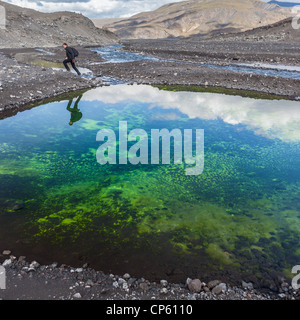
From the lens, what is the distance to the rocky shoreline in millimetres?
4074

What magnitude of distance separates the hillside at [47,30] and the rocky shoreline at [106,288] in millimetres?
47357

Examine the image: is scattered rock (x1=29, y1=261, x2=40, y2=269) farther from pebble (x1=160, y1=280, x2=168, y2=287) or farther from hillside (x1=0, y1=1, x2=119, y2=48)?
hillside (x1=0, y1=1, x2=119, y2=48)

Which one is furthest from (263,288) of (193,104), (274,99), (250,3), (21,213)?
(250,3)

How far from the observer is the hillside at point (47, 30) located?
4721cm

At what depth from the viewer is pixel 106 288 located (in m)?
4.20

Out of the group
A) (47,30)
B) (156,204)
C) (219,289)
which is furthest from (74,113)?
(47,30)

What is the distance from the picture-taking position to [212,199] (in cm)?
669

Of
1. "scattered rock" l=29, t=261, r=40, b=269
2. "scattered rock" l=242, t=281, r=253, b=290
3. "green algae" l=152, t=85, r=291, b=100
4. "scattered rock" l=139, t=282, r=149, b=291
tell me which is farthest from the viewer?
"green algae" l=152, t=85, r=291, b=100

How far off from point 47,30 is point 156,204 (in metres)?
62.7

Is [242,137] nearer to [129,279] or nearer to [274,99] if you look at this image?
[274,99]

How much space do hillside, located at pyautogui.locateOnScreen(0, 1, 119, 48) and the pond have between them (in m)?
42.7

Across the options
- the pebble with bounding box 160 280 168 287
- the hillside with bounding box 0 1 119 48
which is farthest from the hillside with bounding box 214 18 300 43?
the pebble with bounding box 160 280 168 287

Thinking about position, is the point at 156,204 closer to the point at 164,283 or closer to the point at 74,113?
the point at 164,283
